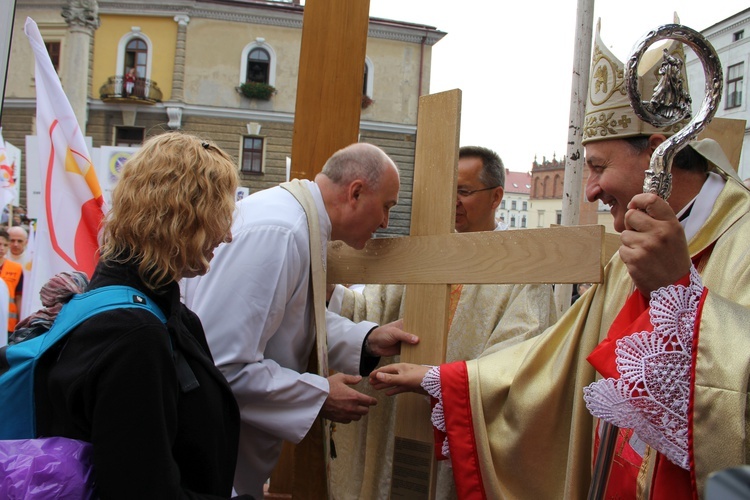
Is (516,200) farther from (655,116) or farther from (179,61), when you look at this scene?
(655,116)

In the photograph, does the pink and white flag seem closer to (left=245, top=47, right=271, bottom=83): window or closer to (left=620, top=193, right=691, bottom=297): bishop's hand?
(left=620, top=193, right=691, bottom=297): bishop's hand

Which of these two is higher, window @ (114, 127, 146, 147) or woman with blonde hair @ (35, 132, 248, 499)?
window @ (114, 127, 146, 147)

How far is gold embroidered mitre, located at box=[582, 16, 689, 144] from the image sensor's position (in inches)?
82.1

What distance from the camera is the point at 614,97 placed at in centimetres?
218

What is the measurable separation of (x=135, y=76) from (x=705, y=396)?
25990 mm

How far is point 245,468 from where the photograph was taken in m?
2.57

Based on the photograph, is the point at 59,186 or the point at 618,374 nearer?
the point at 618,374

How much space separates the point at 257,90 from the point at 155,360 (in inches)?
957

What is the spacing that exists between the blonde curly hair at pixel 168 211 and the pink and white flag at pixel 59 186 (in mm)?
2227

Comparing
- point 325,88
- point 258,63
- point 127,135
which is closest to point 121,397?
point 325,88

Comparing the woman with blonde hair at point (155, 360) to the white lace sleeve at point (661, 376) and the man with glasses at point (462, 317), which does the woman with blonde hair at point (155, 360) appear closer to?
the white lace sleeve at point (661, 376)

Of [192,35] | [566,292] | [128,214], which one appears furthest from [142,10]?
[128,214]

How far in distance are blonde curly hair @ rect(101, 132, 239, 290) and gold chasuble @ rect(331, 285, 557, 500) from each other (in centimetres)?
147

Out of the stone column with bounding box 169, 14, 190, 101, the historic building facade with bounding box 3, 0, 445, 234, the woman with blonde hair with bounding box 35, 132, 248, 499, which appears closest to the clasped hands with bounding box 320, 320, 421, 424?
the woman with blonde hair with bounding box 35, 132, 248, 499
